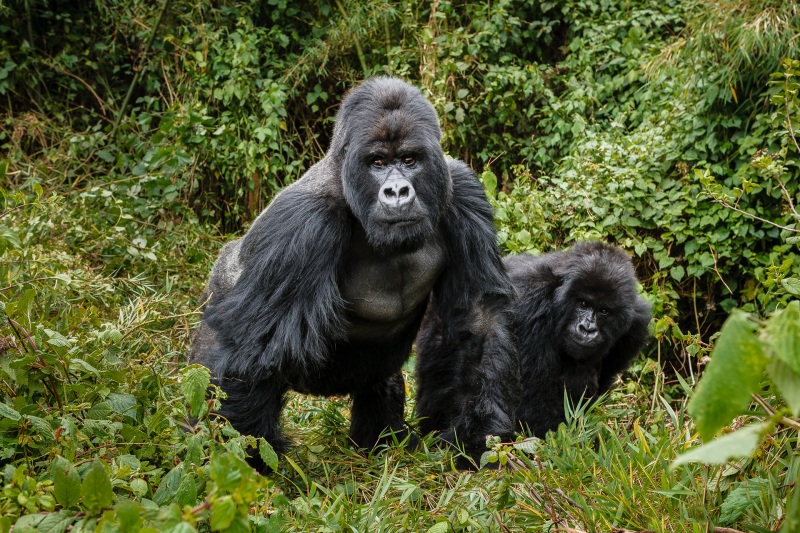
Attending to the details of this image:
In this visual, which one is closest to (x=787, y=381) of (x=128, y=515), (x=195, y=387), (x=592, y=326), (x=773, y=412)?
(x=773, y=412)

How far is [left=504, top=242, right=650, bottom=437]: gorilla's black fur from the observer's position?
4547 millimetres

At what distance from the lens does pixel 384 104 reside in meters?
3.56

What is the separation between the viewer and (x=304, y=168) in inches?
300

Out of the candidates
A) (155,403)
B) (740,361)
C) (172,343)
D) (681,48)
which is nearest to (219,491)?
(740,361)

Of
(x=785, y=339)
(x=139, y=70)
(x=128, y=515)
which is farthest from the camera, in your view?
(x=139, y=70)

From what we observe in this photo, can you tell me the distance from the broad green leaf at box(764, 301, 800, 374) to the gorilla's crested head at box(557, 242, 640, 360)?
127 inches

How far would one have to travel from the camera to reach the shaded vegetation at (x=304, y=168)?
279 cm

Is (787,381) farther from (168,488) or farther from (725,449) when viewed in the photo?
(168,488)

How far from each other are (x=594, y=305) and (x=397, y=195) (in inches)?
64.3

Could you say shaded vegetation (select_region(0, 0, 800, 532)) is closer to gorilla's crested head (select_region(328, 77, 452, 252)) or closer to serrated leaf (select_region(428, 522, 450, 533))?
serrated leaf (select_region(428, 522, 450, 533))

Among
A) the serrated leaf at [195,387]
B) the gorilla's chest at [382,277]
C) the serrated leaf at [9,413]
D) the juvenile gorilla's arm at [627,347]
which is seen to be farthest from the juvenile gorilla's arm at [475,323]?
the serrated leaf at [9,413]

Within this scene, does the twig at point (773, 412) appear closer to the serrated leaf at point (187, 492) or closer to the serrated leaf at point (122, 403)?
the serrated leaf at point (187, 492)

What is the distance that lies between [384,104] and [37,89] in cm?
552

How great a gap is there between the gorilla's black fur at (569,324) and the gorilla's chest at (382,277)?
888 millimetres
